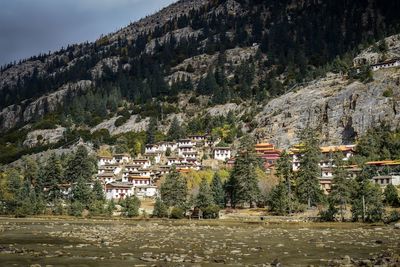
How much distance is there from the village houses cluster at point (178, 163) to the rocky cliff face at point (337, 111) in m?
Result: 9.13

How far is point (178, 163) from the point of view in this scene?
13400cm

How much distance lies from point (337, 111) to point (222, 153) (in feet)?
122

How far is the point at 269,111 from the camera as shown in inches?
6309

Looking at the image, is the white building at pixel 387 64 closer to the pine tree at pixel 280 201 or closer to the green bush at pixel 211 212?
the pine tree at pixel 280 201

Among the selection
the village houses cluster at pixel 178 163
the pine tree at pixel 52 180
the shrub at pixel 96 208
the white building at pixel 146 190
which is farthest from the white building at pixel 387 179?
the pine tree at pixel 52 180

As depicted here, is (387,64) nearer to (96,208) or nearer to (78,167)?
(78,167)

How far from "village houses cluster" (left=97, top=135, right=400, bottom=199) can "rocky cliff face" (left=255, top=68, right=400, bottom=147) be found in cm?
913

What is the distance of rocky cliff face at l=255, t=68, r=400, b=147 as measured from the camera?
132625mm

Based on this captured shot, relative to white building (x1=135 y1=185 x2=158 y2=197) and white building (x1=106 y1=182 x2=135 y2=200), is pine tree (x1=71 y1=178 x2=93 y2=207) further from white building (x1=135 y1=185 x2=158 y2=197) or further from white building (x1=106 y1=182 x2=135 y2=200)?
white building (x1=135 y1=185 x2=158 y2=197)

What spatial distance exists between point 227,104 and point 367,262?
167m

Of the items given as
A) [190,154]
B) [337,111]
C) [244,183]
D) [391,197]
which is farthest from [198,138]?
[391,197]

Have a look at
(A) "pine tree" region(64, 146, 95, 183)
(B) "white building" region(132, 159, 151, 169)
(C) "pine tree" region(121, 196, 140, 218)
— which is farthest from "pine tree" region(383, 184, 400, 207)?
(B) "white building" region(132, 159, 151, 169)

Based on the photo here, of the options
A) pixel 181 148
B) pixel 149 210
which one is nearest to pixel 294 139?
pixel 181 148

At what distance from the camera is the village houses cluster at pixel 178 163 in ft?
370
